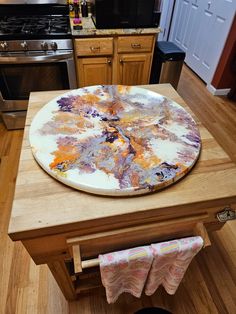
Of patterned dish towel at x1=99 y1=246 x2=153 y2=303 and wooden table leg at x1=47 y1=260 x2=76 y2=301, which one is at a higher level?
patterned dish towel at x1=99 y1=246 x2=153 y2=303

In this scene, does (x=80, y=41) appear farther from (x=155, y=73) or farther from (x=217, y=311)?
(x=217, y=311)

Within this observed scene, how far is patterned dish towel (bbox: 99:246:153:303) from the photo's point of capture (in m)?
0.62

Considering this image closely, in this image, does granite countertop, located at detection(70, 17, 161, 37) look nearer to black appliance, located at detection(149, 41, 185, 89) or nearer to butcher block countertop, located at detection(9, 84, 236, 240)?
black appliance, located at detection(149, 41, 185, 89)

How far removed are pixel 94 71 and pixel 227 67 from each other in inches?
67.9

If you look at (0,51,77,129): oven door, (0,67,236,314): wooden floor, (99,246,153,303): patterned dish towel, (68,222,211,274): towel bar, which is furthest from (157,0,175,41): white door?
(99,246,153,303): patterned dish towel

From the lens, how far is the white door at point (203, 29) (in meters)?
2.59

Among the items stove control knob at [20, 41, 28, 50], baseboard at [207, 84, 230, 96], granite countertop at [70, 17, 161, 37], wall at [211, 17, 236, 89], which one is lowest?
baseboard at [207, 84, 230, 96]

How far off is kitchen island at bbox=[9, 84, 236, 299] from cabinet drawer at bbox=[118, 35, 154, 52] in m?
1.56

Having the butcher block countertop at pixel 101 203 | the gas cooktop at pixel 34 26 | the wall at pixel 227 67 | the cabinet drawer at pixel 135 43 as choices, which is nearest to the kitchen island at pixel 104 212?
the butcher block countertop at pixel 101 203

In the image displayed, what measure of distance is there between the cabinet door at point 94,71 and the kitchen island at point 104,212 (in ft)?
4.71

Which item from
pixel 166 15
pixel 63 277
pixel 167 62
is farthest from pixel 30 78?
pixel 166 15

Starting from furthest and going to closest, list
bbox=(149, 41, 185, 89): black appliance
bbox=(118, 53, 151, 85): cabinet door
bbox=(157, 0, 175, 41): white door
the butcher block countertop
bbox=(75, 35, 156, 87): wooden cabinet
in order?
1. bbox=(157, 0, 175, 41): white door
2. bbox=(149, 41, 185, 89): black appliance
3. bbox=(118, 53, 151, 85): cabinet door
4. bbox=(75, 35, 156, 87): wooden cabinet
5. the butcher block countertop

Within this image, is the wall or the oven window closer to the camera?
the oven window

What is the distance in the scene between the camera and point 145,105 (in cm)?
97
